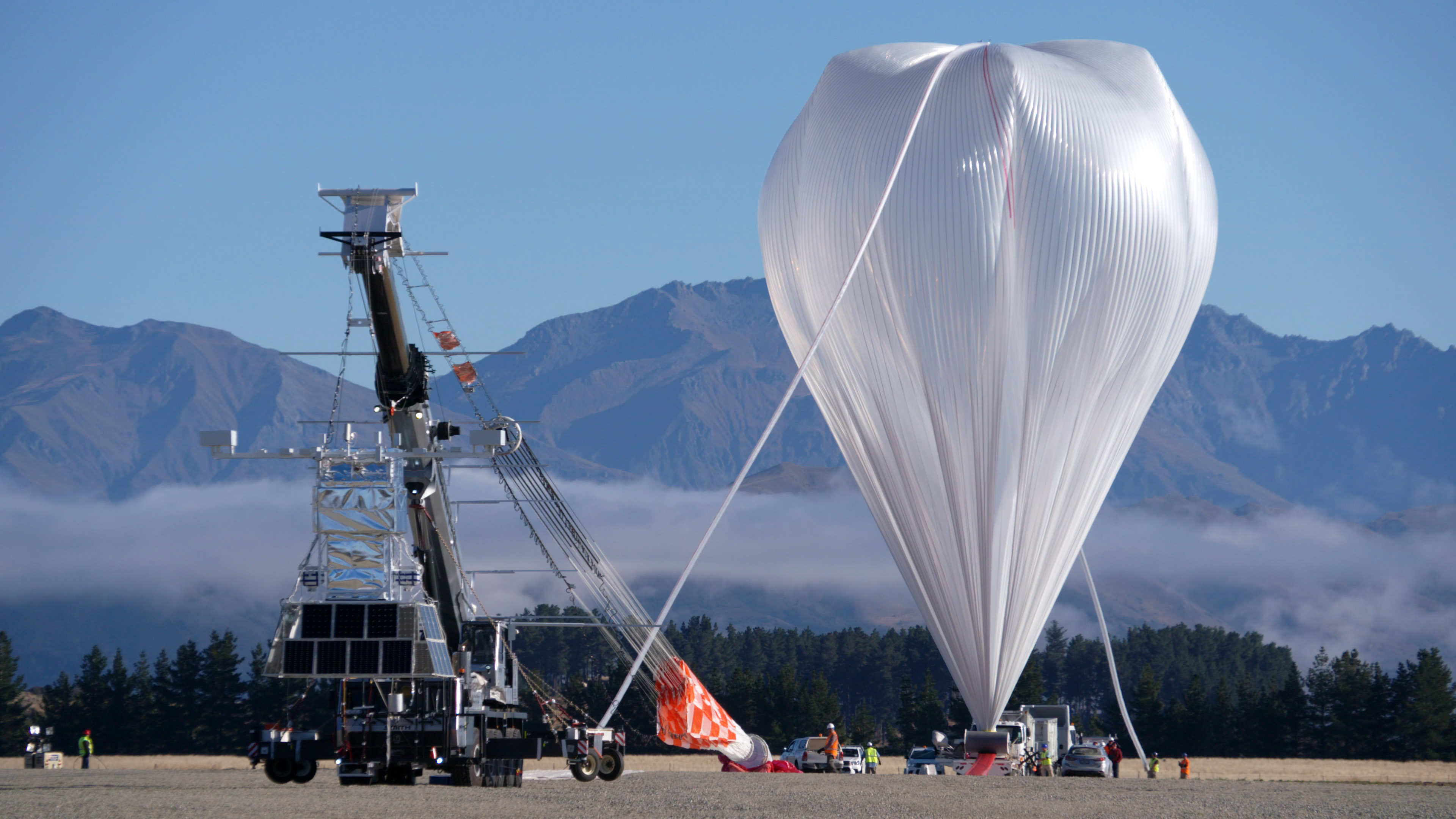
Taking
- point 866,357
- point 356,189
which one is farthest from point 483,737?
point 866,357

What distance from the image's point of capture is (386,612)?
24.7 m

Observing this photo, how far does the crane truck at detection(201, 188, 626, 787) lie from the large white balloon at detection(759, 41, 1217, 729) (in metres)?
8.94

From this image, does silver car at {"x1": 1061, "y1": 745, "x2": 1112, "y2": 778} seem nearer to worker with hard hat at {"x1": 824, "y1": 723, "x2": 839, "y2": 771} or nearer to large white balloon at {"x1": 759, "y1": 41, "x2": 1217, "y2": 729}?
worker with hard hat at {"x1": 824, "y1": 723, "x2": 839, "y2": 771}

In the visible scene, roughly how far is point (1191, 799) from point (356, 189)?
17.4 metres

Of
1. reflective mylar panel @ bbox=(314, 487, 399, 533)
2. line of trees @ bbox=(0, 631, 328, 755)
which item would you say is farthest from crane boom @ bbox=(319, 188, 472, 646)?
line of trees @ bbox=(0, 631, 328, 755)

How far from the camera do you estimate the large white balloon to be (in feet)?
104

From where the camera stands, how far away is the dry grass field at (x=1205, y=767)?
144 ft

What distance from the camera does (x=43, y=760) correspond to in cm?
4081

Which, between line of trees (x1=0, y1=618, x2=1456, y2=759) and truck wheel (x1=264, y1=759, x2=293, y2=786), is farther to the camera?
line of trees (x1=0, y1=618, x2=1456, y2=759)

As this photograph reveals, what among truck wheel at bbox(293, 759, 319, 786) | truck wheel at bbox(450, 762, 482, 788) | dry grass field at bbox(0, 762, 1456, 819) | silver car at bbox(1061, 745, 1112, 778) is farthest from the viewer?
A: silver car at bbox(1061, 745, 1112, 778)

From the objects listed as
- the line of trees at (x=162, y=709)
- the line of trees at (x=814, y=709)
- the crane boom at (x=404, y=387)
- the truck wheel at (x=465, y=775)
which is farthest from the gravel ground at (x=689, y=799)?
the line of trees at (x=162, y=709)

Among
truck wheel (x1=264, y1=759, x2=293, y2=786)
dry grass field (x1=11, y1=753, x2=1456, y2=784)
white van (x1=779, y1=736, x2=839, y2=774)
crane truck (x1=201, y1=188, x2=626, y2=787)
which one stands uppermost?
crane truck (x1=201, y1=188, x2=626, y2=787)

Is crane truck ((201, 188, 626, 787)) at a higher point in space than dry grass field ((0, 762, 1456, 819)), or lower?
higher

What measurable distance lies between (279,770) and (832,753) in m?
19.6
